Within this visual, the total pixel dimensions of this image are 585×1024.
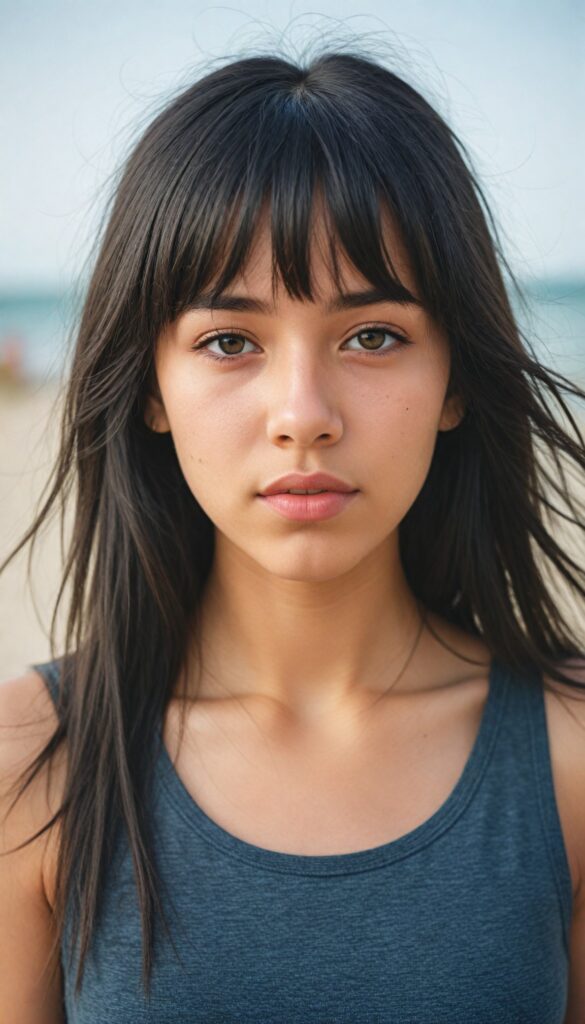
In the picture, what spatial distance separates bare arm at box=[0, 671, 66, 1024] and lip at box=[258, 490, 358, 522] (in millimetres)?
585

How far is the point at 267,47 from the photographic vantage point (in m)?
2.06

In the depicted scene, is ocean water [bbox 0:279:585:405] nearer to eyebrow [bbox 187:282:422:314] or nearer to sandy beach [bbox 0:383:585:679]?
eyebrow [bbox 187:282:422:314]

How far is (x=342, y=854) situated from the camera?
186 centimetres

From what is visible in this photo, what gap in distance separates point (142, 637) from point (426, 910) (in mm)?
648

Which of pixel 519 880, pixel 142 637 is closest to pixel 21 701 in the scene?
pixel 142 637

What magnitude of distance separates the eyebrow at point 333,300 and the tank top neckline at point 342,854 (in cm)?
73

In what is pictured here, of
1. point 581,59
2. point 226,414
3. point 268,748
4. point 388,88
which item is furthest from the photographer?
point 581,59

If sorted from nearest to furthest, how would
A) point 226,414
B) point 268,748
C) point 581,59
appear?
point 226,414 → point 268,748 → point 581,59

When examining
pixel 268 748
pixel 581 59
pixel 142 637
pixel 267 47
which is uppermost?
pixel 581 59

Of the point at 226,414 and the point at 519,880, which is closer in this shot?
the point at 226,414

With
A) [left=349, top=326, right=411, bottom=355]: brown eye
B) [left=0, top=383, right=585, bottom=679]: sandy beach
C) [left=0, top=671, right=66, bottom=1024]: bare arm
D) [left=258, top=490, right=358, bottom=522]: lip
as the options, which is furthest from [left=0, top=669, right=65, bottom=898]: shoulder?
[left=0, top=383, right=585, bottom=679]: sandy beach

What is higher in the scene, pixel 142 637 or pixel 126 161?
pixel 126 161

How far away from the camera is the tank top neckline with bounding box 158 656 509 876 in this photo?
6.04 ft

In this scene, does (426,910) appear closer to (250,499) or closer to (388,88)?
(250,499)
